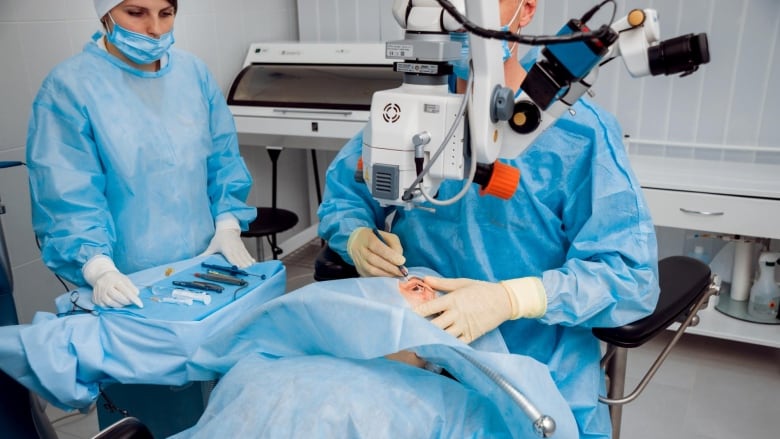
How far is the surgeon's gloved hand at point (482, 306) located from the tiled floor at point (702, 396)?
1204mm

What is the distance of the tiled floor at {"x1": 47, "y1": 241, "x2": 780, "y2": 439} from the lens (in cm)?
199

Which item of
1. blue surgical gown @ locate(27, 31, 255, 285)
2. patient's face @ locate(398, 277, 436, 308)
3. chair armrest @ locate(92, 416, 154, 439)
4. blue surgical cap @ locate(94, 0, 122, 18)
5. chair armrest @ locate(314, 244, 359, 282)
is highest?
blue surgical cap @ locate(94, 0, 122, 18)

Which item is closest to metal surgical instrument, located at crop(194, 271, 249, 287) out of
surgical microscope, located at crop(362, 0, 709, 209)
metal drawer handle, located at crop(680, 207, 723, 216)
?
surgical microscope, located at crop(362, 0, 709, 209)

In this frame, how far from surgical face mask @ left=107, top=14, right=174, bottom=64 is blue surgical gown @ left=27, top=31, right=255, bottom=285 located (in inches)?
1.6

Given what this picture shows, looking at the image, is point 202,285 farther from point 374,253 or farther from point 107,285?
point 374,253

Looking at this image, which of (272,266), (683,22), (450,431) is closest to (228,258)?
(272,266)

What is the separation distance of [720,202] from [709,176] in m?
0.18

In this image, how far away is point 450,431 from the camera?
0.83 meters

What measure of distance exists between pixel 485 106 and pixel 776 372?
2063 millimetres

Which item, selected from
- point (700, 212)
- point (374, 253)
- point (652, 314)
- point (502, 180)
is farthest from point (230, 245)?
point (700, 212)

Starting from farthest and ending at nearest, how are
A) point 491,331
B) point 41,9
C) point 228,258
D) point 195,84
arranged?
point 41,9
point 195,84
point 228,258
point 491,331

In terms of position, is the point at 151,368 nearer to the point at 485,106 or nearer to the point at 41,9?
the point at 485,106

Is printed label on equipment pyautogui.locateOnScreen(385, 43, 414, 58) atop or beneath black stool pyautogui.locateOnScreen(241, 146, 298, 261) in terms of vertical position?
atop

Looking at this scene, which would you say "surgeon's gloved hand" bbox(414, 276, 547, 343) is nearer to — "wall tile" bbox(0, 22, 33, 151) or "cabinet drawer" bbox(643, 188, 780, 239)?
"cabinet drawer" bbox(643, 188, 780, 239)
